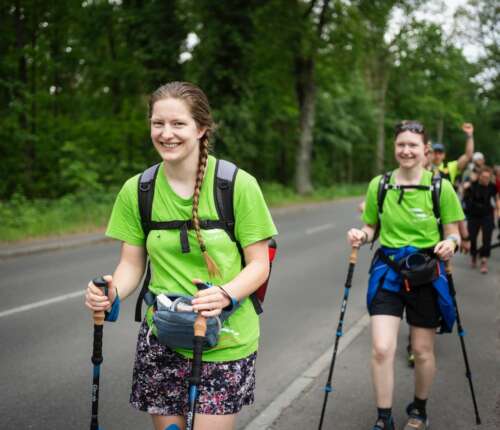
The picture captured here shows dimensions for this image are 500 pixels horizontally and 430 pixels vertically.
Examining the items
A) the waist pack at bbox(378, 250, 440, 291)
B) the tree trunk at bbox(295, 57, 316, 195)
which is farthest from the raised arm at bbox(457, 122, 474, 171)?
the tree trunk at bbox(295, 57, 316, 195)

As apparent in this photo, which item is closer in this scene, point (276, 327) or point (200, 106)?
point (200, 106)

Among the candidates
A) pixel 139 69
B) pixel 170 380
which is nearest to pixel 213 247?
pixel 170 380

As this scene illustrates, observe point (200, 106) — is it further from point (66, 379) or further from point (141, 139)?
point (141, 139)

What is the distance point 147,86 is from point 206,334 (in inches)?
803

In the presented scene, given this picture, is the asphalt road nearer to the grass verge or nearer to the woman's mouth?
the woman's mouth

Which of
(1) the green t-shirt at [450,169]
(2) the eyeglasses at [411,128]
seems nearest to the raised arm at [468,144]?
(1) the green t-shirt at [450,169]

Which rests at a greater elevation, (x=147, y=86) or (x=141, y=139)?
(x=147, y=86)

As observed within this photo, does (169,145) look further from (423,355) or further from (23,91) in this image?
(23,91)

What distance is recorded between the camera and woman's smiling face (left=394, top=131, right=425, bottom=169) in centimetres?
383

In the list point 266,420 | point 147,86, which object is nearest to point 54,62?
point 147,86

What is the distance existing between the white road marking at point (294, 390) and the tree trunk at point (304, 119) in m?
23.2

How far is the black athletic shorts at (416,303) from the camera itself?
374cm

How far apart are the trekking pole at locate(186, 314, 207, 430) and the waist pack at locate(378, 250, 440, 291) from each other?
6.30 ft

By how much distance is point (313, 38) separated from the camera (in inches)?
1013
